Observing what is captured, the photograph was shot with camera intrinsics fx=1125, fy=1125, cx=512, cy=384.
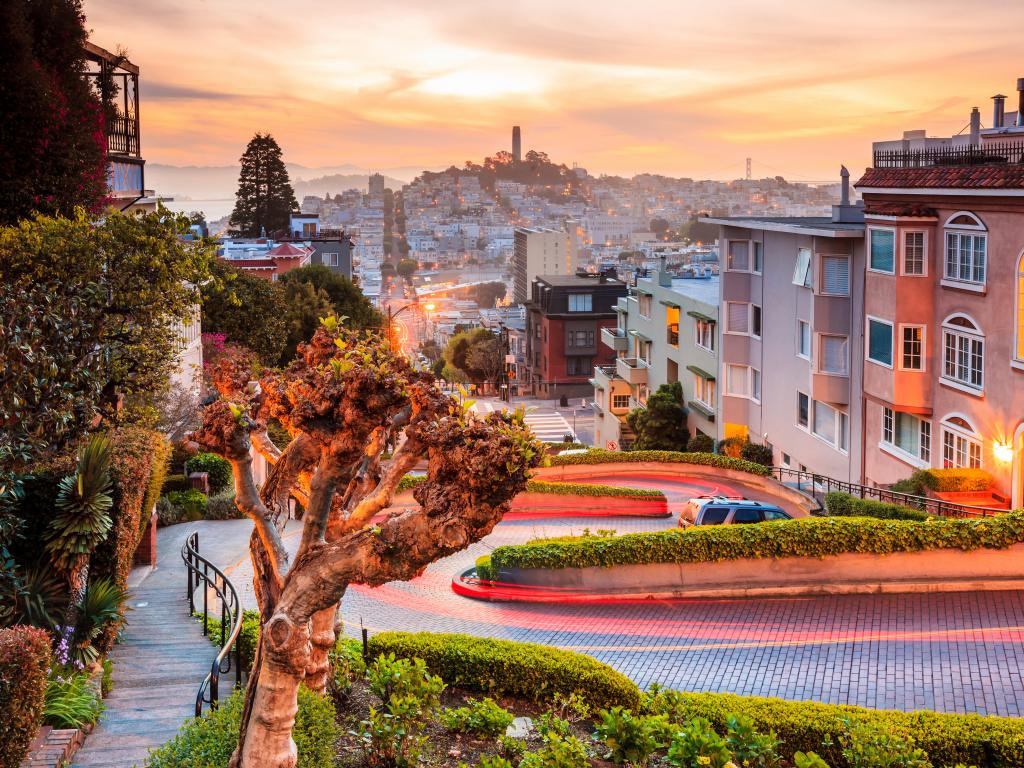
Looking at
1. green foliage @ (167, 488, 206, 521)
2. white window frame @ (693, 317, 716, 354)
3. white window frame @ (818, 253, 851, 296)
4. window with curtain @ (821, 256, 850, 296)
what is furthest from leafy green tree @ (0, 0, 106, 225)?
white window frame @ (693, 317, 716, 354)

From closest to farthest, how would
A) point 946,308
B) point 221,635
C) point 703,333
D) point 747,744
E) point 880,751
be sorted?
point 747,744 < point 880,751 < point 221,635 < point 946,308 < point 703,333

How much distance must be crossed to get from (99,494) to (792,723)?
9.37m

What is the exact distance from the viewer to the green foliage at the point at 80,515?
14930mm

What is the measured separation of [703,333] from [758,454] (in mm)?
8988

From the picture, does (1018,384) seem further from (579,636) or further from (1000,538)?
(579,636)

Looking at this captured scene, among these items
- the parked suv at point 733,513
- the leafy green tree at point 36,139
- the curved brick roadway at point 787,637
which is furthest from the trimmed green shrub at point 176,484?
the parked suv at point 733,513

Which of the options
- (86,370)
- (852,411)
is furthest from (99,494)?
(852,411)

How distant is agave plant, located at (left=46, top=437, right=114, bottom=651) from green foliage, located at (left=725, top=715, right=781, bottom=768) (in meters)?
8.67

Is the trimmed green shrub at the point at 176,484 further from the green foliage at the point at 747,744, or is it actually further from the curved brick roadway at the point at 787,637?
the green foliage at the point at 747,744

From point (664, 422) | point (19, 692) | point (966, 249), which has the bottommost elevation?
point (664, 422)

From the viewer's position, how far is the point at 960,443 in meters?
30.3

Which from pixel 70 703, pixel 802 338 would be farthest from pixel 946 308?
pixel 70 703

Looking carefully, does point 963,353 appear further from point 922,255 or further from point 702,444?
point 702,444

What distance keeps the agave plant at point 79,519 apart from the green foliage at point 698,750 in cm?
840
